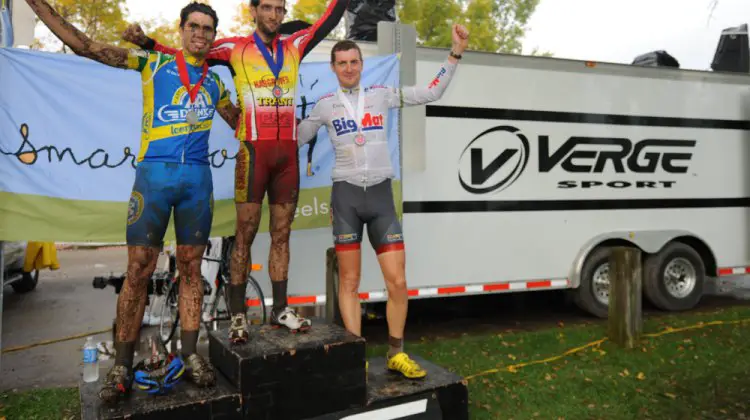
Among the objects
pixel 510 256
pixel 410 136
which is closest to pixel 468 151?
pixel 410 136

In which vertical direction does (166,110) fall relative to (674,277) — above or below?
above

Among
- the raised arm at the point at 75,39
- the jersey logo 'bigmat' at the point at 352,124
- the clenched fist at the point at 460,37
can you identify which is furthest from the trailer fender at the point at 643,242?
the raised arm at the point at 75,39

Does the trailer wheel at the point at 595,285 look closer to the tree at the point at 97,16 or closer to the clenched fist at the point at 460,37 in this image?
the clenched fist at the point at 460,37

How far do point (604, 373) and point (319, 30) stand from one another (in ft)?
12.5

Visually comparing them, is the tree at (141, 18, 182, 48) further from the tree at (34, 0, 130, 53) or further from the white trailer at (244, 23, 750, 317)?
the white trailer at (244, 23, 750, 317)

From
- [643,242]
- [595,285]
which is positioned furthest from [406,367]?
[643,242]

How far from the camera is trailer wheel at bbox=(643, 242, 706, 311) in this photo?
7195 mm

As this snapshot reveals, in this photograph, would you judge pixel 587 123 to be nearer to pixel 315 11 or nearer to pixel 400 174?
pixel 400 174

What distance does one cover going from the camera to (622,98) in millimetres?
6934

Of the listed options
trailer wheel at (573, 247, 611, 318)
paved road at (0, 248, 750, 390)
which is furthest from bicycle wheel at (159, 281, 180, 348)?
trailer wheel at (573, 247, 611, 318)

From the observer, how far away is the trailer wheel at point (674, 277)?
7.20m

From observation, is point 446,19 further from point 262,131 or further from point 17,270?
point 262,131

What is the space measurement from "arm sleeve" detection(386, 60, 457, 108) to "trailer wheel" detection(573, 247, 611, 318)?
3.82m

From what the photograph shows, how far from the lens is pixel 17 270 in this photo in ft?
31.1
